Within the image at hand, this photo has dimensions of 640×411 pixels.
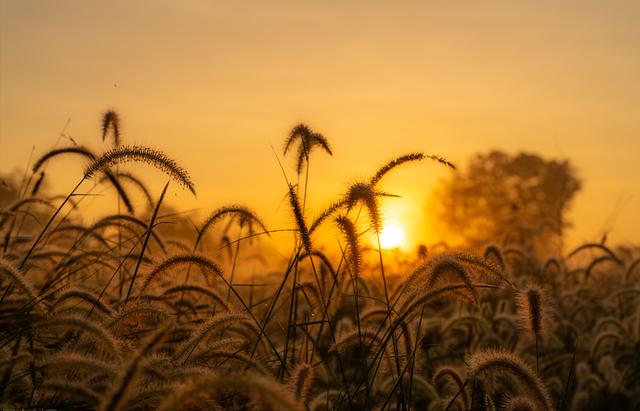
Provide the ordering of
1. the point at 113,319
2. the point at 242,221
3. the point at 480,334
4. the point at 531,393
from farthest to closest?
the point at 480,334
the point at 242,221
the point at 113,319
the point at 531,393

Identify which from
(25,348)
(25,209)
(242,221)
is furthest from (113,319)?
(25,209)

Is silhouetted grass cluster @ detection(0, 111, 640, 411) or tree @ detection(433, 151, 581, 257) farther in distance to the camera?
tree @ detection(433, 151, 581, 257)

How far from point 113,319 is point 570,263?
7.63m

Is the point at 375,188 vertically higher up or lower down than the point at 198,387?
higher up

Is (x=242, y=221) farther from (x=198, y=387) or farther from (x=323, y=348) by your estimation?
(x=198, y=387)

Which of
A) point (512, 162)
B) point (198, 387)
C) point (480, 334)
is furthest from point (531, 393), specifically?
point (512, 162)

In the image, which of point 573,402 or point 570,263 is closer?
point 573,402

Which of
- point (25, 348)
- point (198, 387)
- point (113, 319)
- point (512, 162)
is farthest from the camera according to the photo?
point (512, 162)

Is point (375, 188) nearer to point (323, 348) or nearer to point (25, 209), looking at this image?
point (323, 348)

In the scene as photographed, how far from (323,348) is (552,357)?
1951 millimetres

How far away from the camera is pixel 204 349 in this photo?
2881mm

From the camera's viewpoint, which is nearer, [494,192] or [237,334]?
[237,334]

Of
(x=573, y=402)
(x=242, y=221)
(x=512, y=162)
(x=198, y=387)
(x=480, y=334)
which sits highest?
(x=512, y=162)

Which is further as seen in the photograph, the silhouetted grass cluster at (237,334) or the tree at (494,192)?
the tree at (494,192)
